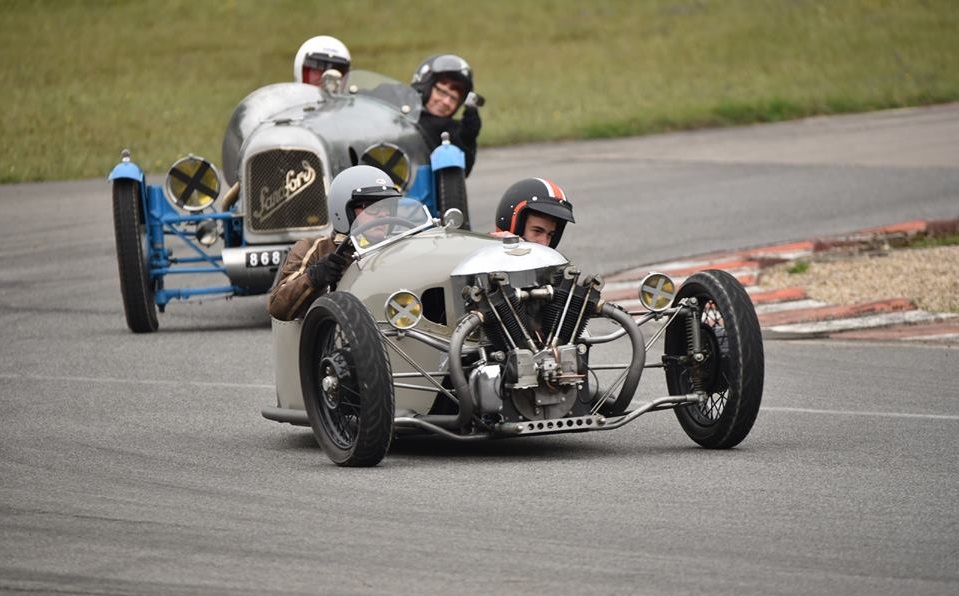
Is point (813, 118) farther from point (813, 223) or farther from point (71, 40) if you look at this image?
point (71, 40)

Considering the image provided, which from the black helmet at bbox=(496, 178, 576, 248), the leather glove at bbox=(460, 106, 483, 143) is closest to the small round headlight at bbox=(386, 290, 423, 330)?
the black helmet at bbox=(496, 178, 576, 248)

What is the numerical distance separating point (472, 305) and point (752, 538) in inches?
78.8

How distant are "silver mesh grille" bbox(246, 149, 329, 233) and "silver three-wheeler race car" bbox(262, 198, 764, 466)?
469 cm

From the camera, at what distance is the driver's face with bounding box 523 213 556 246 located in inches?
354

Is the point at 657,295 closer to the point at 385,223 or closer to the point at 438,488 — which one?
the point at 385,223

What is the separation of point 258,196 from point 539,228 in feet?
15.7

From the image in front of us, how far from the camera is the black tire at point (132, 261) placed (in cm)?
1294

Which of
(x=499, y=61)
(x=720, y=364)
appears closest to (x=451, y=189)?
(x=720, y=364)

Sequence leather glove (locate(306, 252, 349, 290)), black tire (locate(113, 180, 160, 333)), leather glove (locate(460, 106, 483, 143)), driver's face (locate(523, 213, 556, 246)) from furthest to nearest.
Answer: leather glove (locate(460, 106, 483, 143)) → black tire (locate(113, 180, 160, 333)) → driver's face (locate(523, 213, 556, 246)) → leather glove (locate(306, 252, 349, 290))

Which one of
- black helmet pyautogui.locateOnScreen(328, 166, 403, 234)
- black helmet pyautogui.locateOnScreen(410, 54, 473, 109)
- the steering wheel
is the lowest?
the steering wheel

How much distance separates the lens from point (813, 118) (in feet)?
88.5

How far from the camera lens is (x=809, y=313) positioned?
1301 cm

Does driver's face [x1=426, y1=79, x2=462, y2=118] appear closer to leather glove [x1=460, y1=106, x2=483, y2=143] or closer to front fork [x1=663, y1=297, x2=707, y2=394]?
leather glove [x1=460, y1=106, x2=483, y2=143]

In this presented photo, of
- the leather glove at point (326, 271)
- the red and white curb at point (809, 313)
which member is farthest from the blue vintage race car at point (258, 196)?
the leather glove at point (326, 271)
